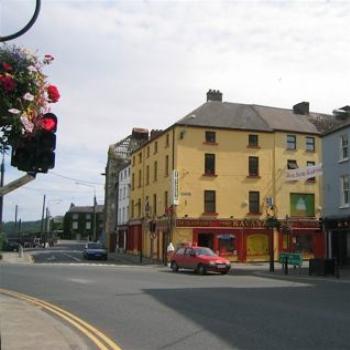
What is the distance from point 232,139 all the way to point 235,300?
3239cm

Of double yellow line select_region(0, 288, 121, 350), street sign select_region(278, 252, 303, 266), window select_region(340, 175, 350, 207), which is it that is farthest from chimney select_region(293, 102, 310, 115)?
double yellow line select_region(0, 288, 121, 350)

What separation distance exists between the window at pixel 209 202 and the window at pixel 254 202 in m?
3.20

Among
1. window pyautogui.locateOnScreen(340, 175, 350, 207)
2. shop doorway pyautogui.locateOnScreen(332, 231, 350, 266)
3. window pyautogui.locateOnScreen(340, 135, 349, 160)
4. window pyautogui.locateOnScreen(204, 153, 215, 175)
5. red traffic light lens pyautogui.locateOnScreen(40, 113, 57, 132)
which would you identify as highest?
window pyautogui.locateOnScreen(204, 153, 215, 175)

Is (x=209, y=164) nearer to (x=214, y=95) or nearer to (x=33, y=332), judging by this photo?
(x=214, y=95)

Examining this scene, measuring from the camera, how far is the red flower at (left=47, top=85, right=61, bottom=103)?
22.2ft

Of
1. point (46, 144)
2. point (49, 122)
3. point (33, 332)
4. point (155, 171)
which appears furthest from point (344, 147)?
point (49, 122)

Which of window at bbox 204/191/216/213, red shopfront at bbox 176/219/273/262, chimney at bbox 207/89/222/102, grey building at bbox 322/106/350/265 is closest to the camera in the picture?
grey building at bbox 322/106/350/265

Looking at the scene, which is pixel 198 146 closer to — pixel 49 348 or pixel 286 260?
pixel 286 260

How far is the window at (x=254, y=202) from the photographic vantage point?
159 feet

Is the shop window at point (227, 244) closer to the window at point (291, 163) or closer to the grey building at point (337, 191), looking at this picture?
the window at point (291, 163)

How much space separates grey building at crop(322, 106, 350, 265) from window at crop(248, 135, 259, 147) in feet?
39.8

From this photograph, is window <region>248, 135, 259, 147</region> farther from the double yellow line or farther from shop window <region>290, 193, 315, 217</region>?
the double yellow line

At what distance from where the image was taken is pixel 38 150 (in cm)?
734

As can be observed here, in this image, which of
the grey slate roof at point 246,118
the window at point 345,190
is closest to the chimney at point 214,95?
the grey slate roof at point 246,118
